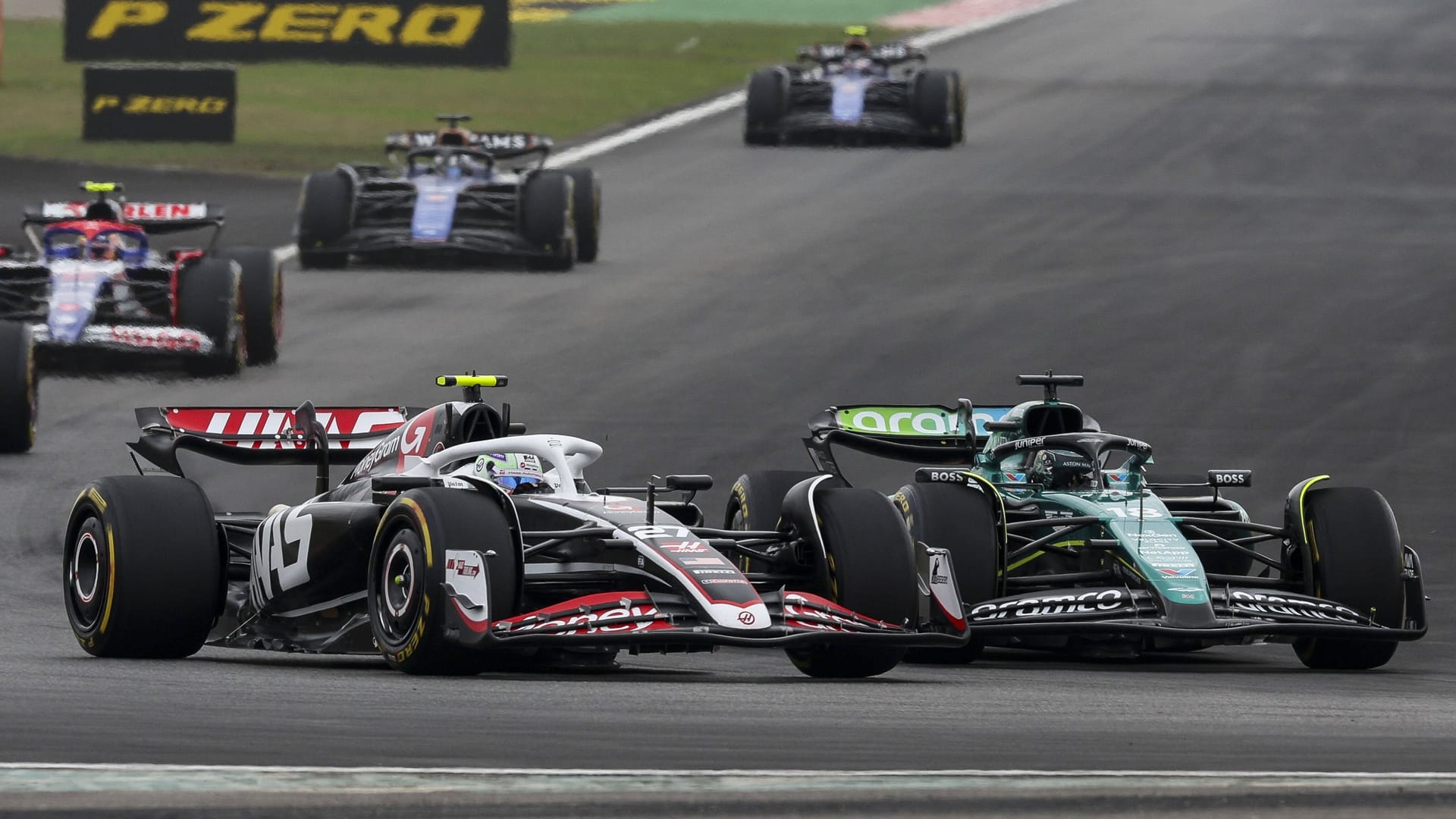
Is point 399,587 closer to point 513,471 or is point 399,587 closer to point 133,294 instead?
point 513,471

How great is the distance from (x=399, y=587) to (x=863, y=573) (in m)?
2.11

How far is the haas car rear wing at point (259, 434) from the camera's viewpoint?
13.5 meters

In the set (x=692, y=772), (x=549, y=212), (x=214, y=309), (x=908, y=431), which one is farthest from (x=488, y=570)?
(x=549, y=212)

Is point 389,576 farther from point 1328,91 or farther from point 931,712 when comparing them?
point 1328,91

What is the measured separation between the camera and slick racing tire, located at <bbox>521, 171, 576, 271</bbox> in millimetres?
27250

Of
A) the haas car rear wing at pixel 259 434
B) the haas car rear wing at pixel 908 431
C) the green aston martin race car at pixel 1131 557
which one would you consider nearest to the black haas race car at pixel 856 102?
the haas car rear wing at pixel 908 431

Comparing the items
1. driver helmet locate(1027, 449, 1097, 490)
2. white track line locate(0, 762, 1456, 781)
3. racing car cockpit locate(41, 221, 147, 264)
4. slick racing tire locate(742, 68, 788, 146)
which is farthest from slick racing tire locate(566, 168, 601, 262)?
white track line locate(0, 762, 1456, 781)

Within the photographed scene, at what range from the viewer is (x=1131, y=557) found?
13039 millimetres

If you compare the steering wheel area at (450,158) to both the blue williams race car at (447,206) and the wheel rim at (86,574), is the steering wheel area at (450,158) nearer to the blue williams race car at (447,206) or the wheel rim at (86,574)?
the blue williams race car at (447,206)

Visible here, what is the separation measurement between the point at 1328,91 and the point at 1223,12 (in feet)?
40.1

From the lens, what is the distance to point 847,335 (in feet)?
80.7

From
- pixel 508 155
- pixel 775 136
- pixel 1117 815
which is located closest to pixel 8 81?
Answer: pixel 775 136

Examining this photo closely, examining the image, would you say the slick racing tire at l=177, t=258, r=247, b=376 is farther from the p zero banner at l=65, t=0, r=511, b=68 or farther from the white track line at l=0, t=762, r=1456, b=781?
the p zero banner at l=65, t=0, r=511, b=68

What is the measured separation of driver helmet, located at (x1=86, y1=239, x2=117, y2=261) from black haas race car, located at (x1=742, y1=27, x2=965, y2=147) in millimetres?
16167
